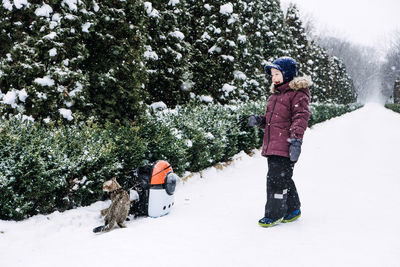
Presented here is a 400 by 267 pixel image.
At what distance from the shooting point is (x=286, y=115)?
12.0ft

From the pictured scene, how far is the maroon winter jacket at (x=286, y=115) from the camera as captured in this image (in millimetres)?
3486

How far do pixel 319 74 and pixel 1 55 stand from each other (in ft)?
99.2

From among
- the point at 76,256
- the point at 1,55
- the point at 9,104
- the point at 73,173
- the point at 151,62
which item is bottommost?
the point at 76,256

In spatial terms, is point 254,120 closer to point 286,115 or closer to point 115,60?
point 286,115

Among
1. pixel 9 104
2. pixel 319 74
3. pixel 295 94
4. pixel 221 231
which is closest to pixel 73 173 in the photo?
pixel 221 231

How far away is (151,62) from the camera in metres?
9.40

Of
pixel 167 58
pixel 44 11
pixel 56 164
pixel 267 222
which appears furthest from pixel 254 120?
pixel 167 58

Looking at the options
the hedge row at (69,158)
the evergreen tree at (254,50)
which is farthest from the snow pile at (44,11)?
the evergreen tree at (254,50)

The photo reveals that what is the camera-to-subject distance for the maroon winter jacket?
3486 mm

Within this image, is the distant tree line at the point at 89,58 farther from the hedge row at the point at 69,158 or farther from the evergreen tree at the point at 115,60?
the hedge row at the point at 69,158

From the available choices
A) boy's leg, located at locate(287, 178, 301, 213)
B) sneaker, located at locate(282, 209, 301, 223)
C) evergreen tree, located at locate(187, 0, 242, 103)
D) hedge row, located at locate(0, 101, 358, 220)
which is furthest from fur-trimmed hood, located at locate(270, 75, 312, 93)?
evergreen tree, located at locate(187, 0, 242, 103)

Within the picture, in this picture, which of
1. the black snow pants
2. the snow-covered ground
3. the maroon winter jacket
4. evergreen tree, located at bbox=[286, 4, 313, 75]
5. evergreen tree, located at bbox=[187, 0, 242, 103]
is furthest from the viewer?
evergreen tree, located at bbox=[286, 4, 313, 75]

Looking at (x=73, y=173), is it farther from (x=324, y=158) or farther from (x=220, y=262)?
(x=324, y=158)

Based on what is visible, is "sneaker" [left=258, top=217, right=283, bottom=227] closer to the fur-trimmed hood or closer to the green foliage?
the fur-trimmed hood
